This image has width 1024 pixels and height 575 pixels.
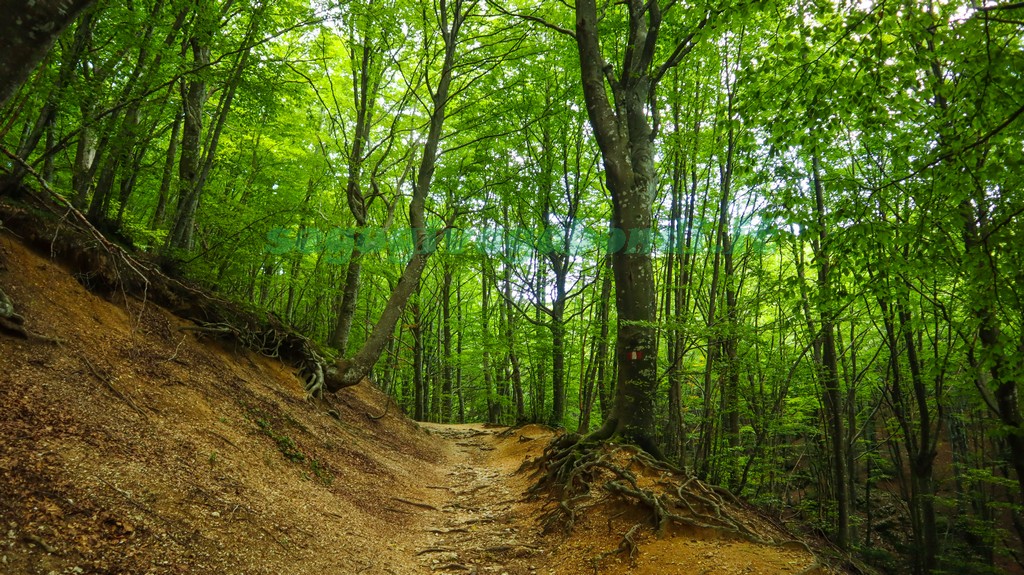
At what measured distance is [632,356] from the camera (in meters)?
6.71

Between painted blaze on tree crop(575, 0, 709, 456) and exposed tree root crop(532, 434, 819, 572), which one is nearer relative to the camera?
exposed tree root crop(532, 434, 819, 572)

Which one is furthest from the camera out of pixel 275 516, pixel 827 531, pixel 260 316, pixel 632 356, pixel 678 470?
pixel 827 531

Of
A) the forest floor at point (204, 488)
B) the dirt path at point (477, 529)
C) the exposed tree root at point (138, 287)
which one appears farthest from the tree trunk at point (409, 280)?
the dirt path at point (477, 529)

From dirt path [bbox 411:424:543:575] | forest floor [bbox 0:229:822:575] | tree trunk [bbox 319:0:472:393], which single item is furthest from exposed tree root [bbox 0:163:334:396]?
dirt path [bbox 411:424:543:575]

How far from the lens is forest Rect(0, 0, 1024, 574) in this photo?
167 inches

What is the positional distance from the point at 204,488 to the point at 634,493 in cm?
401

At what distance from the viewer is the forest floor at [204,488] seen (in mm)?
2623

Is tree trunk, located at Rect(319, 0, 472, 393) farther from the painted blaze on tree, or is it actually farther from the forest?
the painted blaze on tree

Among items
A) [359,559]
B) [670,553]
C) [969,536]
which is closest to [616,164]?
[670,553]

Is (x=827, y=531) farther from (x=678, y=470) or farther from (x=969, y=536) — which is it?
(x=678, y=470)

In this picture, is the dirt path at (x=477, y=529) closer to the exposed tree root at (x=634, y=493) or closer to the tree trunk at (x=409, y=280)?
the exposed tree root at (x=634, y=493)

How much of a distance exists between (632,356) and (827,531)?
8313 mm

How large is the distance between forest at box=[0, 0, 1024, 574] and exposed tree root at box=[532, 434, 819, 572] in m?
0.55

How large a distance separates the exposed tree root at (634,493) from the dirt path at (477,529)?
0.44 meters
